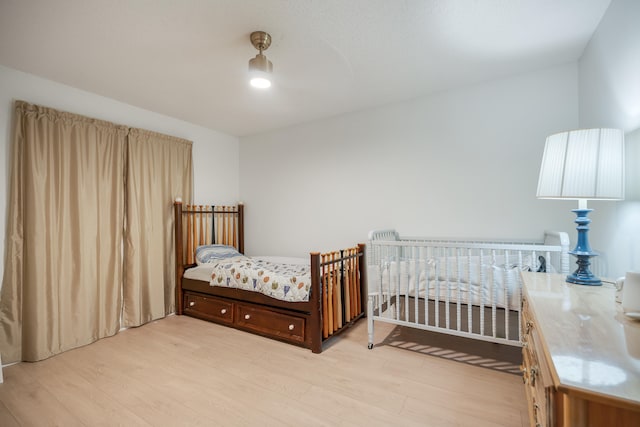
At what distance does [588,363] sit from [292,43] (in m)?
2.15

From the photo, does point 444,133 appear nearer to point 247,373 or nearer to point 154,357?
point 247,373

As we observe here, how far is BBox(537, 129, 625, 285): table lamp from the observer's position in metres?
1.22

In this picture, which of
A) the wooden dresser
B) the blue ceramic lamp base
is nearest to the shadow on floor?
the blue ceramic lamp base

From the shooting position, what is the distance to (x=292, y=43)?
1.95 metres

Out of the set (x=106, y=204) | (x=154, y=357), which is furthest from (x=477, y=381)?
(x=106, y=204)

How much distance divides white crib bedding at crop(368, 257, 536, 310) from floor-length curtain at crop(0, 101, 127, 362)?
2519mm

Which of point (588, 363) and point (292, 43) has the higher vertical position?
point (292, 43)

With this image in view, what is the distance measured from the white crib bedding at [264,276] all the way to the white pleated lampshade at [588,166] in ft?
5.90

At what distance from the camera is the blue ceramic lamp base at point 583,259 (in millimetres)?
1320

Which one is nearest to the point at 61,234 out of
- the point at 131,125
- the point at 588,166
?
the point at 131,125

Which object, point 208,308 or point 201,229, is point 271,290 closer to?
point 208,308

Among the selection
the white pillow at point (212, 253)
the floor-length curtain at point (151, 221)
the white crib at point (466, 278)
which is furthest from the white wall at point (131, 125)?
the white crib at point (466, 278)

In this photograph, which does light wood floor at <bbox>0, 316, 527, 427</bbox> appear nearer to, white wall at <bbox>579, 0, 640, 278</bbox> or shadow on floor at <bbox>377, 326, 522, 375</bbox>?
shadow on floor at <bbox>377, 326, 522, 375</bbox>

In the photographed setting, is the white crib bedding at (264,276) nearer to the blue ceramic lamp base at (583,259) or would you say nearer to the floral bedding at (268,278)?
the floral bedding at (268,278)
